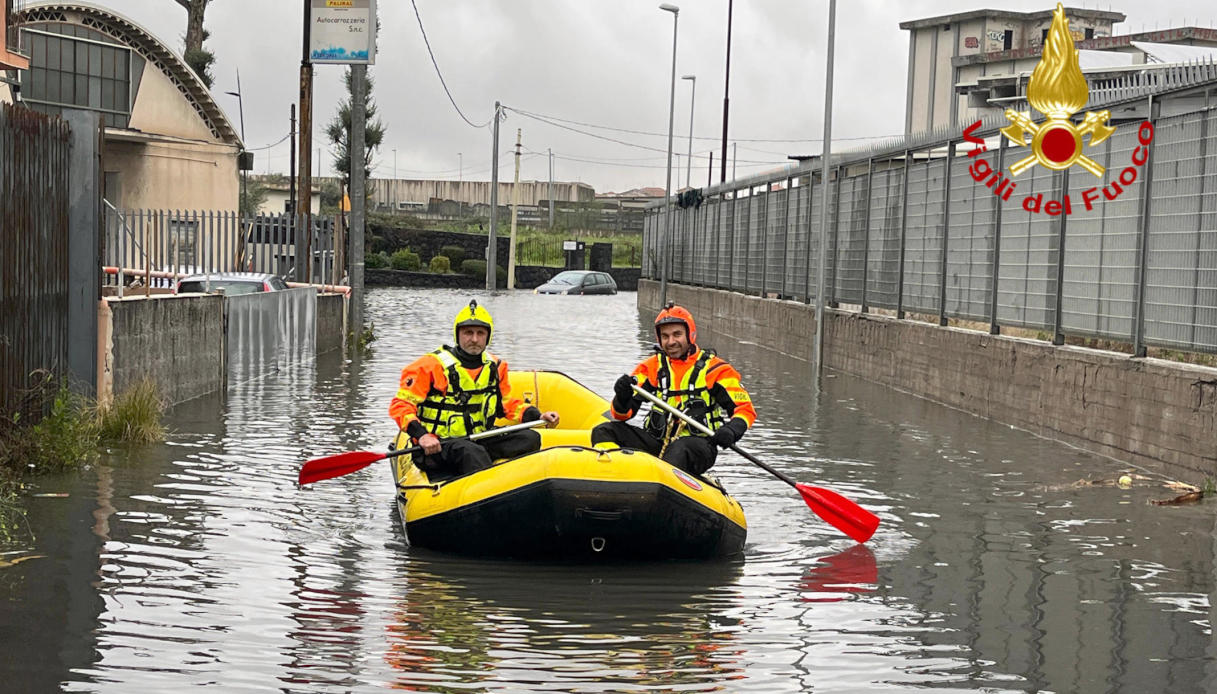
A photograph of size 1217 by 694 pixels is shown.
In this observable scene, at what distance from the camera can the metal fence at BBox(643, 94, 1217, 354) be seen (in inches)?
549

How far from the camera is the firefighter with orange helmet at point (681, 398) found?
10.8m

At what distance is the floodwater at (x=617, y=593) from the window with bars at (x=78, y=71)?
35.8 metres

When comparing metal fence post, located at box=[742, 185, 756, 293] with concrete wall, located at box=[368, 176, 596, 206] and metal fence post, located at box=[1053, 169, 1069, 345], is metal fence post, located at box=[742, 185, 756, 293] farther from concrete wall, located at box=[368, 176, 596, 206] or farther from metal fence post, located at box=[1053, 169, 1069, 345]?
concrete wall, located at box=[368, 176, 596, 206]

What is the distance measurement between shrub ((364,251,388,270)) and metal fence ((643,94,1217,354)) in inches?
1577

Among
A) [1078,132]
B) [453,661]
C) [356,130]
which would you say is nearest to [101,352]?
[453,661]

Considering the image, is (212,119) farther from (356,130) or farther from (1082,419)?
(1082,419)

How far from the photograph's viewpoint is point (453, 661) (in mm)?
7105

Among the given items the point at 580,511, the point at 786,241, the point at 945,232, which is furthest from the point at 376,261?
the point at 580,511

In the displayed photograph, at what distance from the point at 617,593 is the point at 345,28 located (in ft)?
81.7

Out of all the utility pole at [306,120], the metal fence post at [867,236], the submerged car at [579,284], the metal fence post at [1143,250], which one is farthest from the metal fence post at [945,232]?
the submerged car at [579,284]

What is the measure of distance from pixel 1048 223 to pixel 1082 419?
271 cm

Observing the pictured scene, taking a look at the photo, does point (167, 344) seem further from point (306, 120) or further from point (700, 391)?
point (306, 120)

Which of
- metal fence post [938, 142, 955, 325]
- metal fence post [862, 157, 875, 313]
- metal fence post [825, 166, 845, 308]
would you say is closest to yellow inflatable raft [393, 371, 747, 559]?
metal fence post [938, 142, 955, 325]

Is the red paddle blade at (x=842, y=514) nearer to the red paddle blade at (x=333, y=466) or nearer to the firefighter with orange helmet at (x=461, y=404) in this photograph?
the firefighter with orange helmet at (x=461, y=404)
